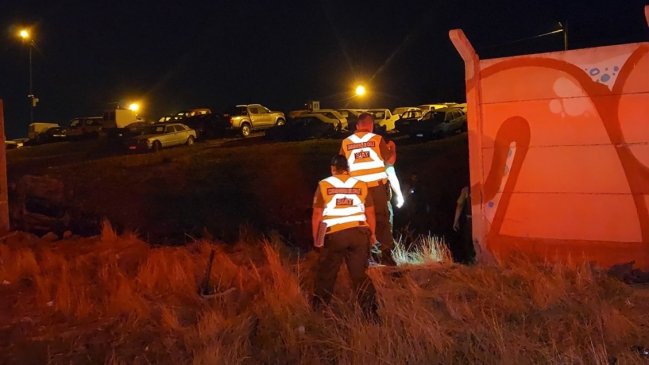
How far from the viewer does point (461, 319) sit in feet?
20.4

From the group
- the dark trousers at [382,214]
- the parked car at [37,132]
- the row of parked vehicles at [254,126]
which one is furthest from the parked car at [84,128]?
the dark trousers at [382,214]

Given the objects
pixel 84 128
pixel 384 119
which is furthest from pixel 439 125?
pixel 84 128

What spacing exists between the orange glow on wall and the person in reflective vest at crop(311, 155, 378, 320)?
7.86 ft

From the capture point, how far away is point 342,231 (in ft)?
21.3

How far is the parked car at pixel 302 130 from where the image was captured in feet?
101

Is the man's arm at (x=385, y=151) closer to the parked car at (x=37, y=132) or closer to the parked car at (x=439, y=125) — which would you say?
the parked car at (x=439, y=125)

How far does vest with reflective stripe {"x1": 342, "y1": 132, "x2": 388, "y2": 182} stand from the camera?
7.69 meters

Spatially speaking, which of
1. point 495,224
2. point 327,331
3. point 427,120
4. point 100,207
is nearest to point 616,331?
point 327,331

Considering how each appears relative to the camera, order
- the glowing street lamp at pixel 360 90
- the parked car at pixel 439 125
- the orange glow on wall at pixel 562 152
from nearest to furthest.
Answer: the orange glow on wall at pixel 562 152 → the parked car at pixel 439 125 → the glowing street lamp at pixel 360 90

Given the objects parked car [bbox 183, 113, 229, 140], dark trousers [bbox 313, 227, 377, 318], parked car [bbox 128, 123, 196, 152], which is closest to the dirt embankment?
dark trousers [bbox 313, 227, 377, 318]

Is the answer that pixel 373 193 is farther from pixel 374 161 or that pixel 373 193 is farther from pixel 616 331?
pixel 616 331

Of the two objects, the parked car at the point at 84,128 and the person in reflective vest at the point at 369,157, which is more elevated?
the parked car at the point at 84,128

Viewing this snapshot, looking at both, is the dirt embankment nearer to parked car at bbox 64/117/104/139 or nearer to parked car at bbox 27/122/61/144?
parked car at bbox 64/117/104/139

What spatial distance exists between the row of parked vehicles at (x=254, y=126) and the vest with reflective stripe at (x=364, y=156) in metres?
21.0
